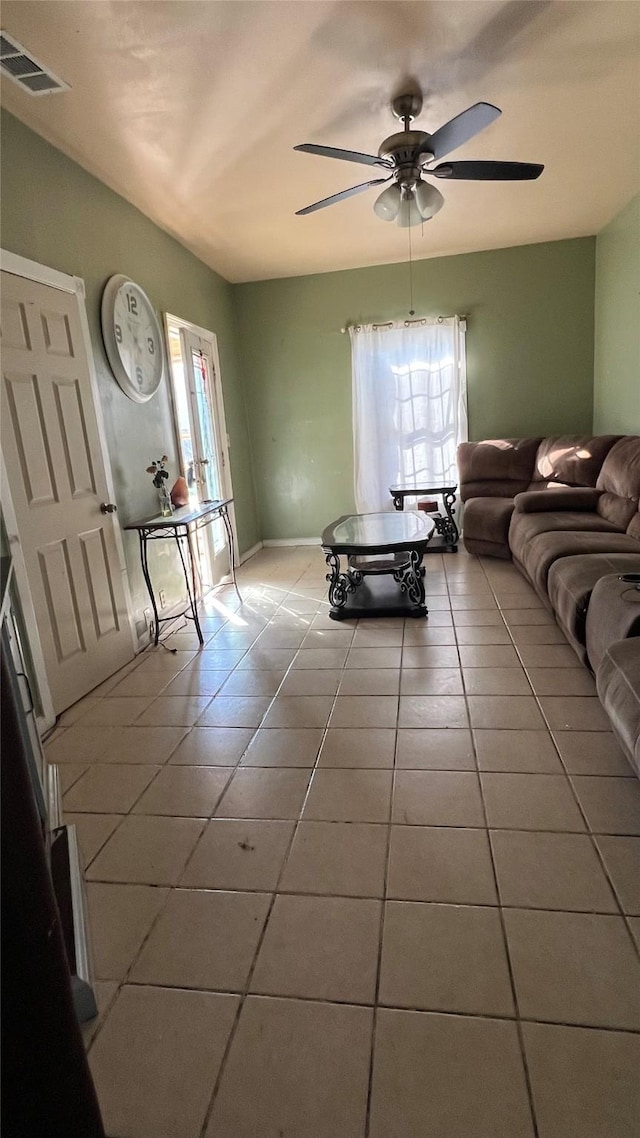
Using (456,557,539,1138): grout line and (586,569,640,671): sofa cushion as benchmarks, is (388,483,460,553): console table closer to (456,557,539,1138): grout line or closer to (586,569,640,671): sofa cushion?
(586,569,640,671): sofa cushion

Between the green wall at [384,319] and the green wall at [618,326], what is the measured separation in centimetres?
19

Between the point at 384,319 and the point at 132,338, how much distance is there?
280cm

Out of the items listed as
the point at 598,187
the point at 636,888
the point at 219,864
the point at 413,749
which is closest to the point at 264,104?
the point at 598,187

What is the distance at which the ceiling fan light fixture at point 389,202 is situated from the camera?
113 inches

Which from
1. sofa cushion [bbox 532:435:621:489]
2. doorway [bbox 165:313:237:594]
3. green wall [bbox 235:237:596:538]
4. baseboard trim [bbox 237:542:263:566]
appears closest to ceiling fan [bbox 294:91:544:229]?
doorway [bbox 165:313:237:594]

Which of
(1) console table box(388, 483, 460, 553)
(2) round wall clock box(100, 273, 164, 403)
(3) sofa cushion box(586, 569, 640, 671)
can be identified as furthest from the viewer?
(1) console table box(388, 483, 460, 553)

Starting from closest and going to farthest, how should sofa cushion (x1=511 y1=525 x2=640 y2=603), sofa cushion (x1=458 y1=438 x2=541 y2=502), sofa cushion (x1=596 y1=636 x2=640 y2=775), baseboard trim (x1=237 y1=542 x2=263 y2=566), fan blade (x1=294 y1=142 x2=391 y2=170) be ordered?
sofa cushion (x1=596 y1=636 x2=640 y2=775)
fan blade (x1=294 y1=142 x2=391 y2=170)
sofa cushion (x1=511 y1=525 x2=640 y2=603)
sofa cushion (x1=458 y1=438 x2=541 y2=502)
baseboard trim (x1=237 y1=542 x2=263 y2=566)

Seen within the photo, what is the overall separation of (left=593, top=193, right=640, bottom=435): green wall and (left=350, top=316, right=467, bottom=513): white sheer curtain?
1143 mm

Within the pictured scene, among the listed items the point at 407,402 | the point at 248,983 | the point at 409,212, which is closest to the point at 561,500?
the point at 407,402

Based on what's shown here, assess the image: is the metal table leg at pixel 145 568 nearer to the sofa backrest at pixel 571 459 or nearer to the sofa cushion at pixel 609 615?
the sofa cushion at pixel 609 615

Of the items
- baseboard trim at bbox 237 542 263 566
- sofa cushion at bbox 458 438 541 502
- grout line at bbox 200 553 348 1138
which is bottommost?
grout line at bbox 200 553 348 1138

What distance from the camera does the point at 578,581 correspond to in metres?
2.53

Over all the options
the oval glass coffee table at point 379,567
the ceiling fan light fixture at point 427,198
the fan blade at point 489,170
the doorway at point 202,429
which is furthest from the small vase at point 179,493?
the fan blade at point 489,170

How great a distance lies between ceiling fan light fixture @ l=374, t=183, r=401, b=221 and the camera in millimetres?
2881
